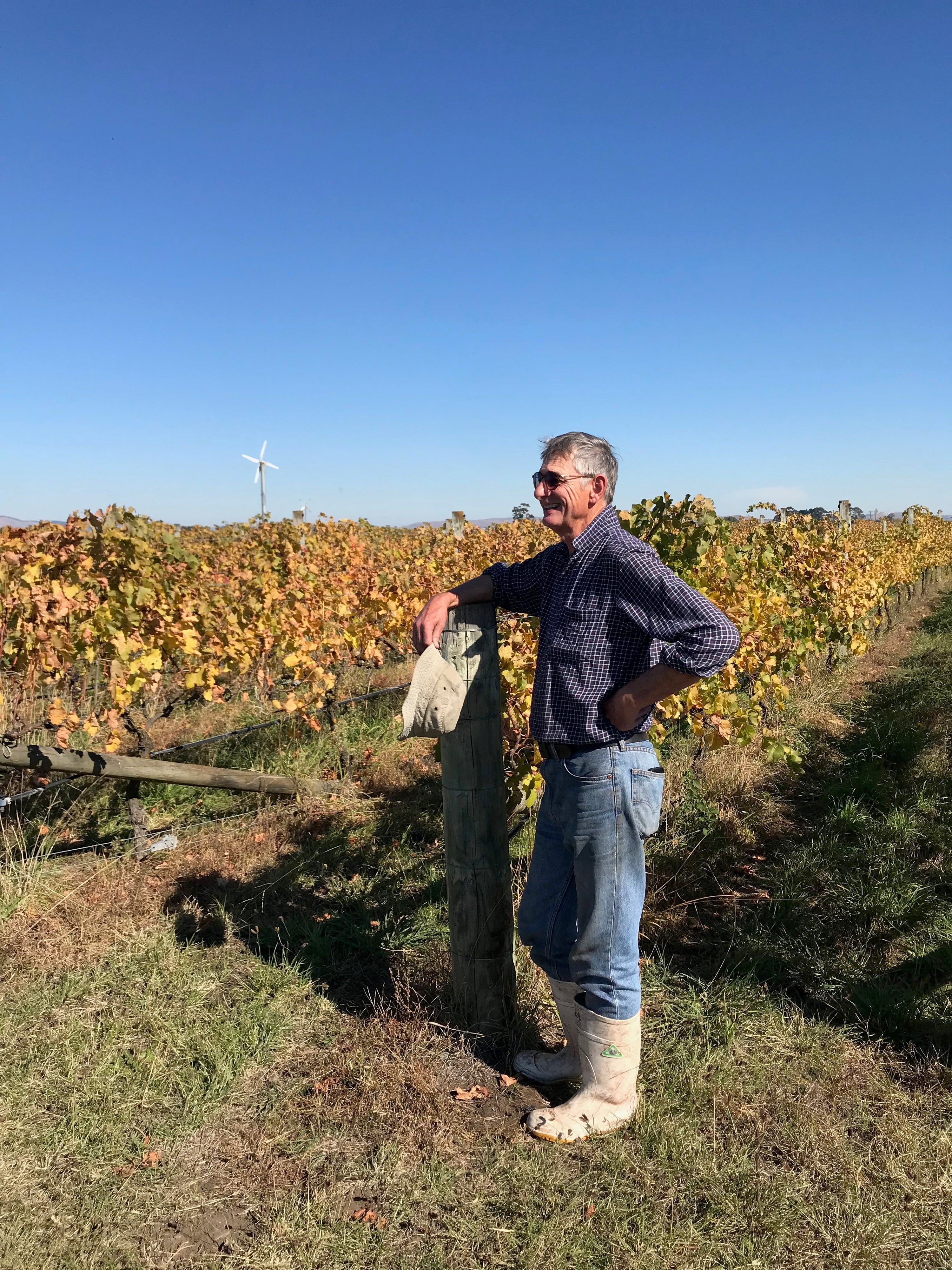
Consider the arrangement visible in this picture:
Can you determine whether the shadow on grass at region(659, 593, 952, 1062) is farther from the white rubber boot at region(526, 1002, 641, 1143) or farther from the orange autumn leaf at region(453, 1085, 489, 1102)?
the orange autumn leaf at region(453, 1085, 489, 1102)

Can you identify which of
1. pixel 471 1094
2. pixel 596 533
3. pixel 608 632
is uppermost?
pixel 596 533

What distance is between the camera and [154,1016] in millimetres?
2668

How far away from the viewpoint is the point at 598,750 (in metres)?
2.00

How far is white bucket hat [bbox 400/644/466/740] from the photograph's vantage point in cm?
220

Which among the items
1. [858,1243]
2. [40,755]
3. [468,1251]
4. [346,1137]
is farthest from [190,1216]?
[40,755]

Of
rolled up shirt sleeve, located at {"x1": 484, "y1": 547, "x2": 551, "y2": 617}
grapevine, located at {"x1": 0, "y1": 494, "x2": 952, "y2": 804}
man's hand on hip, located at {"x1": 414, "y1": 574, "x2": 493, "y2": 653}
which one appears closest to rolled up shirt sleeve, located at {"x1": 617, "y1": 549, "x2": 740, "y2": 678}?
rolled up shirt sleeve, located at {"x1": 484, "y1": 547, "x2": 551, "y2": 617}

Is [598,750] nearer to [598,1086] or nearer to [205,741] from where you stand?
[598,1086]

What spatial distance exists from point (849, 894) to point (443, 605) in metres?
2.39

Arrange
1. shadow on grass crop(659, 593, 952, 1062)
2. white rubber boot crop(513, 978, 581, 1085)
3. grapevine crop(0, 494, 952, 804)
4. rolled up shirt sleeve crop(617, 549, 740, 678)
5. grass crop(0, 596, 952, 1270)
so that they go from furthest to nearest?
grapevine crop(0, 494, 952, 804) < shadow on grass crop(659, 593, 952, 1062) < white rubber boot crop(513, 978, 581, 1085) < grass crop(0, 596, 952, 1270) < rolled up shirt sleeve crop(617, 549, 740, 678)

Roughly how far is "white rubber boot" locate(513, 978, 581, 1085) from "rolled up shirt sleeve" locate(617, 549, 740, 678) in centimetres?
107

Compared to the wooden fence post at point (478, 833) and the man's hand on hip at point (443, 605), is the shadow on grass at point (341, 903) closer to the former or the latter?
the wooden fence post at point (478, 833)

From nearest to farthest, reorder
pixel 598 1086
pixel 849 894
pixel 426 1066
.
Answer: pixel 598 1086 → pixel 426 1066 → pixel 849 894

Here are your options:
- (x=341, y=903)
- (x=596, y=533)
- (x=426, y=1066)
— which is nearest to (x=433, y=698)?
(x=596, y=533)

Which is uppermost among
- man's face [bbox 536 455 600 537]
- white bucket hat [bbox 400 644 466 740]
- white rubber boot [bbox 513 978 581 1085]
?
man's face [bbox 536 455 600 537]
